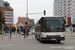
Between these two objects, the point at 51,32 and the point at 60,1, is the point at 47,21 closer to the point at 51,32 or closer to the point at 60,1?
the point at 51,32

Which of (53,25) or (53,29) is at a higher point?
(53,25)

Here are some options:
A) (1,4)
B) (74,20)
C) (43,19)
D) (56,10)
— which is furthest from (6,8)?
(56,10)

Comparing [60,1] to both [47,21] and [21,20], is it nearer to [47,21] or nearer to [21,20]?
[21,20]

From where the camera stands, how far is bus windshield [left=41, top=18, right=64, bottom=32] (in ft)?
48.0

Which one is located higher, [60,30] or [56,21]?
[56,21]

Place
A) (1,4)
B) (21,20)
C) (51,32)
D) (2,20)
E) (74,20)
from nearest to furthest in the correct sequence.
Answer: (51,32) → (2,20) → (74,20) → (1,4) → (21,20)

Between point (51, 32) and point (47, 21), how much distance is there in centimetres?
124

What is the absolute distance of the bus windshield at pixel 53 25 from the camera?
14.6m

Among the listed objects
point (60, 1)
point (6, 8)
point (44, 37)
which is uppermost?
point (60, 1)

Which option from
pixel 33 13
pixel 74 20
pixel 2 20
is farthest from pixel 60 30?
pixel 74 20

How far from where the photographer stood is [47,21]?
14.8 meters

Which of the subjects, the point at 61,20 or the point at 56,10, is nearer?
the point at 61,20

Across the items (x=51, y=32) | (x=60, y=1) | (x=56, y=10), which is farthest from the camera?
(x=56, y=10)

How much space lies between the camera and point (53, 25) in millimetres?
14664
